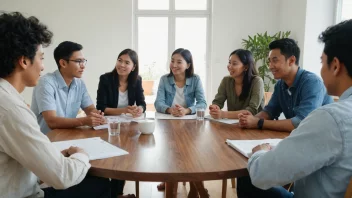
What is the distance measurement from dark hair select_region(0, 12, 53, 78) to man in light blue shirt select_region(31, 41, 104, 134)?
0.71 metres

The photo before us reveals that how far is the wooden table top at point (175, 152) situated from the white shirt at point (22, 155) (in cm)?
12

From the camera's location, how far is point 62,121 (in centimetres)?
163

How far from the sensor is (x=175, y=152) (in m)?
1.19

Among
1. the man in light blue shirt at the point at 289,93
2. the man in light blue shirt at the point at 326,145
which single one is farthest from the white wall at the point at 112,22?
the man in light blue shirt at the point at 326,145

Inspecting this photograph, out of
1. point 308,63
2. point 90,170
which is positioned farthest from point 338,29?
point 308,63

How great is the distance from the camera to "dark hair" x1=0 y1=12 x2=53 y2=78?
3.07 ft

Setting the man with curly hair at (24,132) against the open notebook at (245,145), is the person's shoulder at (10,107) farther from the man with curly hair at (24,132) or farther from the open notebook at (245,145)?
the open notebook at (245,145)

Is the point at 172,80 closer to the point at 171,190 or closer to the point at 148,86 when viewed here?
the point at 171,190

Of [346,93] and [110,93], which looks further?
[110,93]

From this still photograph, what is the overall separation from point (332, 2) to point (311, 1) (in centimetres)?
31

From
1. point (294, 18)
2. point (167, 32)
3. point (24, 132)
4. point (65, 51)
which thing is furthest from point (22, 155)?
point (167, 32)

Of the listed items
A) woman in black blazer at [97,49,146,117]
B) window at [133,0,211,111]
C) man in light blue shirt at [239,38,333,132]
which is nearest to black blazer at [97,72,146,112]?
woman in black blazer at [97,49,146,117]

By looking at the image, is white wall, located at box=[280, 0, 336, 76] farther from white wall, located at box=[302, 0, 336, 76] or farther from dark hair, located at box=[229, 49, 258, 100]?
dark hair, located at box=[229, 49, 258, 100]

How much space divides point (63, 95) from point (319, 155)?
1649 millimetres
